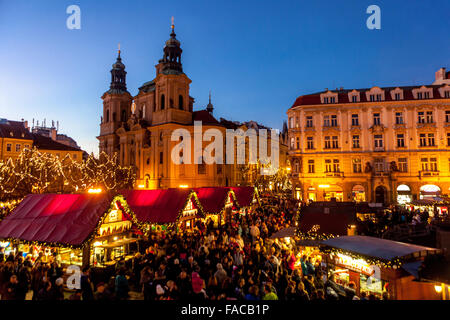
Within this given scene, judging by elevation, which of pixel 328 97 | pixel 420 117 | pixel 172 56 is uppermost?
pixel 172 56

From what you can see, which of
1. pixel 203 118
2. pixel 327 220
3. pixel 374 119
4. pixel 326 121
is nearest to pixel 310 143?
pixel 326 121

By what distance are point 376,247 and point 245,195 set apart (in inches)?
681

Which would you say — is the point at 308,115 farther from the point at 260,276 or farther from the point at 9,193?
the point at 9,193

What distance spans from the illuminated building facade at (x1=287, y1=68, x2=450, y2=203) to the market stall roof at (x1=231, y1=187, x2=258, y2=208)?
41.5 ft

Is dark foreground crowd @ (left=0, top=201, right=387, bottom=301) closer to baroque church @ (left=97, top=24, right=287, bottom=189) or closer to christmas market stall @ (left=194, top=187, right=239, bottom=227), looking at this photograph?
christmas market stall @ (left=194, top=187, right=239, bottom=227)

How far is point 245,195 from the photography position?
26047mm

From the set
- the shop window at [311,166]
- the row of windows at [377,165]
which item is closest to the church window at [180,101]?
the row of windows at [377,165]

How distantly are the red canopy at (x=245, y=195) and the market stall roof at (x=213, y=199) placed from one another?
380 cm

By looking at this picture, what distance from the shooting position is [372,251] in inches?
347

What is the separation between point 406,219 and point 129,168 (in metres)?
43.7

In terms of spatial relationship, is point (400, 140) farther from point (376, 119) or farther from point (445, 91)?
point (445, 91)

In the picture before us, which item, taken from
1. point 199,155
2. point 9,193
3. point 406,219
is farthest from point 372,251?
point 199,155

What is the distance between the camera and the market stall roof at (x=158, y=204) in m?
16.0
